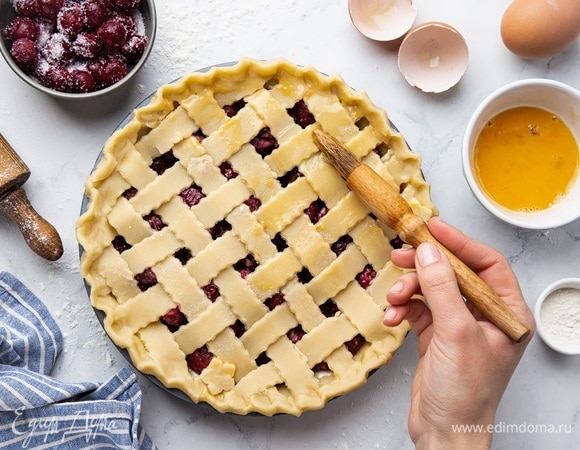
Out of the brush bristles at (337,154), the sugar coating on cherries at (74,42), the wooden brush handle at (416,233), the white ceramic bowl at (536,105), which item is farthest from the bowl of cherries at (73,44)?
the white ceramic bowl at (536,105)

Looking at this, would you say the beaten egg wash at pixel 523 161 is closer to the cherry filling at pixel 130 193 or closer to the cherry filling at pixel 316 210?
the cherry filling at pixel 316 210

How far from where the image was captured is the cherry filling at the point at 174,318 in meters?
1.75

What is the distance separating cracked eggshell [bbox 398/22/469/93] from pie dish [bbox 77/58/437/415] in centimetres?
23

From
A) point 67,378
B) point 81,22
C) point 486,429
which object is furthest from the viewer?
point 67,378

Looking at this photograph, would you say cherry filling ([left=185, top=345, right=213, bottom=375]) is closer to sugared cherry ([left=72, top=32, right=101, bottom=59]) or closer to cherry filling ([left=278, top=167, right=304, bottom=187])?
cherry filling ([left=278, top=167, right=304, bottom=187])

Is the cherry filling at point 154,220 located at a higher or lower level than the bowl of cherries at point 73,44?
lower

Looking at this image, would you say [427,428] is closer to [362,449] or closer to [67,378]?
[362,449]

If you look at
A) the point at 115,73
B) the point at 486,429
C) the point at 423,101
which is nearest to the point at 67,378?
the point at 115,73

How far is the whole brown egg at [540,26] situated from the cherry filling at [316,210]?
2.16 ft

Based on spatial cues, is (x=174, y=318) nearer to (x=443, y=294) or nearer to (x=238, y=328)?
(x=238, y=328)

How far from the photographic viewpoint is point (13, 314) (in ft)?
6.24

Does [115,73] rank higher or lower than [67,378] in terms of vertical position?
higher

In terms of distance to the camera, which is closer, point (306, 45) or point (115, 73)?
point (115, 73)

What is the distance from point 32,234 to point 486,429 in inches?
45.9
